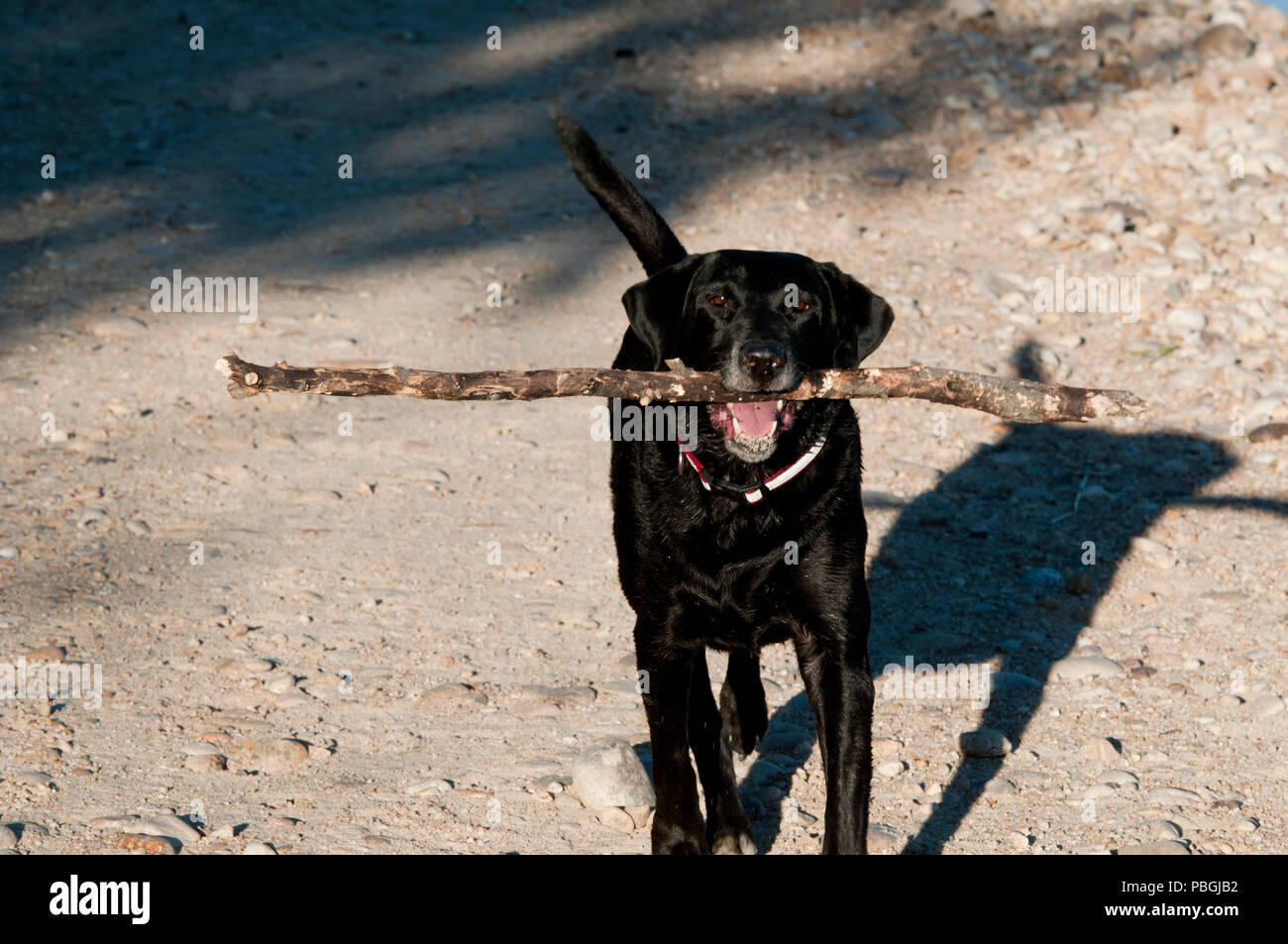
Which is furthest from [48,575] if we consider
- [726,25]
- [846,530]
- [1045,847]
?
[726,25]

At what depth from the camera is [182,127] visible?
407 inches

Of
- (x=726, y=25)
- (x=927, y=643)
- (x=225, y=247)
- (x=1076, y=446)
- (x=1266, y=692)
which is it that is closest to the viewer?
(x=1266, y=692)

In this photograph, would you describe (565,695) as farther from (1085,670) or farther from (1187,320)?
(1187,320)

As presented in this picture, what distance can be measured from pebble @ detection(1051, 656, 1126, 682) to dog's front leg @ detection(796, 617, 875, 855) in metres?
1.49

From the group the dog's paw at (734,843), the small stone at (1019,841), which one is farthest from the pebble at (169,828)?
the small stone at (1019,841)

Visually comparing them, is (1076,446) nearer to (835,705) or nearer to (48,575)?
(835,705)

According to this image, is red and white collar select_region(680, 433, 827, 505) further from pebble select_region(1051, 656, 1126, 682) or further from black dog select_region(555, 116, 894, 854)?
pebble select_region(1051, 656, 1126, 682)

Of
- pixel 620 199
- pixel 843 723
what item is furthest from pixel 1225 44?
pixel 843 723

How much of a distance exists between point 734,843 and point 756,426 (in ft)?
3.81

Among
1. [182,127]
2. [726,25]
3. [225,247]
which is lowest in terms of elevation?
[225,247]

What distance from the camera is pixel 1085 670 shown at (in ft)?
15.9

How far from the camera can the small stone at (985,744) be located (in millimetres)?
4285

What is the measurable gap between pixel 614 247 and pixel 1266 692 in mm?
5451

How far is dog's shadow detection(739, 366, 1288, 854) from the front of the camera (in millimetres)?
4504
